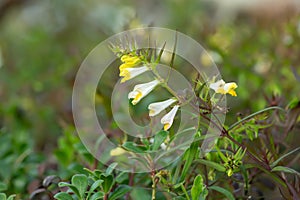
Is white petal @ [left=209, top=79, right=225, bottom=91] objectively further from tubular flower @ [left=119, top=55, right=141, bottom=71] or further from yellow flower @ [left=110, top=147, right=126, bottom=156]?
yellow flower @ [left=110, top=147, right=126, bottom=156]

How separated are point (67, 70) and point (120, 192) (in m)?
0.98

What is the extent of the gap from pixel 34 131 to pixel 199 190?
0.96m

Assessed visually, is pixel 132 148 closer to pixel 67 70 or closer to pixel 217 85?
pixel 217 85

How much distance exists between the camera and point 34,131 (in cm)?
156

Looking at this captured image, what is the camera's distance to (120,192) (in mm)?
748

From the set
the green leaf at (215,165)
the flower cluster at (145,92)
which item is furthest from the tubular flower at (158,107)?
the green leaf at (215,165)

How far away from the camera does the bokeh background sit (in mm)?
1032

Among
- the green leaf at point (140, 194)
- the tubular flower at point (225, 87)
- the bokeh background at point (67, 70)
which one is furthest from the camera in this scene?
the bokeh background at point (67, 70)

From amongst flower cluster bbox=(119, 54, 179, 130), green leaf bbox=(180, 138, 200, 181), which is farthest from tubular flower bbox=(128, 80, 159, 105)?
green leaf bbox=(180, 138, 200, 181)

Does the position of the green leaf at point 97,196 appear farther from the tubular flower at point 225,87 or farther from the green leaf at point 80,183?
the tubular flower at point 225,87

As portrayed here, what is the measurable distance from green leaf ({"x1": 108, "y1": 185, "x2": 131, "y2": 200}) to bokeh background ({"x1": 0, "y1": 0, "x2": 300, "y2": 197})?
0.41ft

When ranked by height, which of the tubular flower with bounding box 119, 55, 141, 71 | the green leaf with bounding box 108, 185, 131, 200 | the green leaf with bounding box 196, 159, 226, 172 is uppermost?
the tubular flower with bounding box 119, 55, 141, 71

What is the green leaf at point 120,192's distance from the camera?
737 mm

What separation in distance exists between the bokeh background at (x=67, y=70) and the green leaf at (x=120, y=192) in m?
0.13
